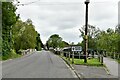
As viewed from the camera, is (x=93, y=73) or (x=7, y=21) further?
(x=7, y=21)

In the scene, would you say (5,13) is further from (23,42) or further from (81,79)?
(23,42)

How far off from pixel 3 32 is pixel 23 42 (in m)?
40.8

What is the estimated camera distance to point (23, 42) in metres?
96.3

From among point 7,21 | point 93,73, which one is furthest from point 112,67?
point 7,21

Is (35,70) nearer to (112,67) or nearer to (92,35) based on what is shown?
(112,67)

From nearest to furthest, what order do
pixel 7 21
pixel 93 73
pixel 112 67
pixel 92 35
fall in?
pixel 93 73, pixel 112 67, pixel 7 21, pixel 92 35

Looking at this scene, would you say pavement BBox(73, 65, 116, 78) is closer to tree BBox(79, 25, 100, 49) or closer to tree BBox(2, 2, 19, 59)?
tree BBox(2, 2, 19, 59)

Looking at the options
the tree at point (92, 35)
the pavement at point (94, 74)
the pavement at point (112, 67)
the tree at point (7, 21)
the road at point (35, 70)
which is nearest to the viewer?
the pavement at point (94, 74)

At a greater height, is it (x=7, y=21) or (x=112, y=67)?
(x=7, y=21)

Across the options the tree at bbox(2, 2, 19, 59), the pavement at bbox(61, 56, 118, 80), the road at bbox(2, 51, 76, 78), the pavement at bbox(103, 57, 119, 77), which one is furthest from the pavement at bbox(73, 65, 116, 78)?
the tree at bbox(2, 2, 19, 59)

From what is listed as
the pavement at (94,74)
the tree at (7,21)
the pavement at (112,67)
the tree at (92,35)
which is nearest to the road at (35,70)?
the pavement at (94,74)

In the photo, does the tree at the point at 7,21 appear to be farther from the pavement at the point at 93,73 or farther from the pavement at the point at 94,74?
the pavement at the point at 94,74

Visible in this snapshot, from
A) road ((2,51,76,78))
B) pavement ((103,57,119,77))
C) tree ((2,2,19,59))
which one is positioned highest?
tree ((2,2,19,59))

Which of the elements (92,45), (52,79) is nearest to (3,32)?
(52,79)
